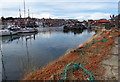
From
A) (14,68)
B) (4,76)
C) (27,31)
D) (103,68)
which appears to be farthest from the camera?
(27,31)

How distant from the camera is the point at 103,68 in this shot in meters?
4.54

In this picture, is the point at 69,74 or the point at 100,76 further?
the point at 69,74

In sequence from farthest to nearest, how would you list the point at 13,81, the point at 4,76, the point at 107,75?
the point at 4,76 < the point at 13,81 < the point at 107,75

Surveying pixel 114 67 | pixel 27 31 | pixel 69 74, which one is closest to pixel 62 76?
pixel 69 74

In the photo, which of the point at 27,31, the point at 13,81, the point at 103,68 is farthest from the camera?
the point at 27,31

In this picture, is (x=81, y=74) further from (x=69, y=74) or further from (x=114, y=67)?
(x=114, y=67)

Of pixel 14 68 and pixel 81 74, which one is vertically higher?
pixel 81 74

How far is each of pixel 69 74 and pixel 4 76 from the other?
4740 millimetres

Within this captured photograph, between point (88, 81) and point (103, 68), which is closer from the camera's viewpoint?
point (88, 81)

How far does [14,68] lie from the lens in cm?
770

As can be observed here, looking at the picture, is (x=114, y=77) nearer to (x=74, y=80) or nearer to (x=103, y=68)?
(x=103, y=68)

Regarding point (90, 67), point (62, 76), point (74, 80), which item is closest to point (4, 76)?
point (62, 76)

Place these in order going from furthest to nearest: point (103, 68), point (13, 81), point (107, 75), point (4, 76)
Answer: point (4, 76)
point (13, 81)
point (103, 68)
point (107, 75)

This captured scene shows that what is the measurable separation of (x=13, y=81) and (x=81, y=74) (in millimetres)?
4171
